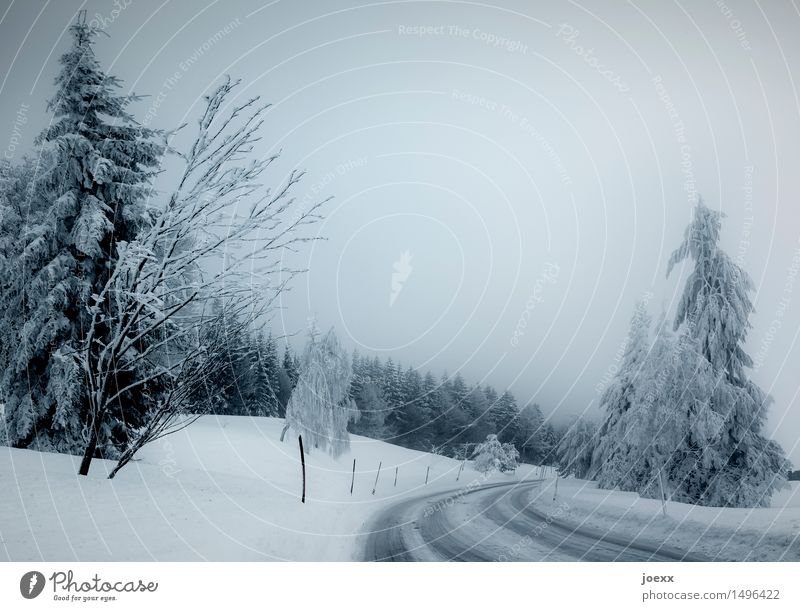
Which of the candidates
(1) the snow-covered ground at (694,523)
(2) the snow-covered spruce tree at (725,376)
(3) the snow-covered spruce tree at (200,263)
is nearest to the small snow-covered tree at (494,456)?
(1) the snow-covered ground at (694,523)

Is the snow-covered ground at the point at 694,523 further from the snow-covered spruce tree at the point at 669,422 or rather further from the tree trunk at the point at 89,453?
the tree trunk at the point at 89,453

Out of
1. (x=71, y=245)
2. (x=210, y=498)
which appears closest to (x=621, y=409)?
(x=210, y=498)

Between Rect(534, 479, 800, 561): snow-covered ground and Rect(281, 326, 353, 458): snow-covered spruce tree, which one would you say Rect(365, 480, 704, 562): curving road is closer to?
Rect(534, 479, 800, 561): snow-covered ground

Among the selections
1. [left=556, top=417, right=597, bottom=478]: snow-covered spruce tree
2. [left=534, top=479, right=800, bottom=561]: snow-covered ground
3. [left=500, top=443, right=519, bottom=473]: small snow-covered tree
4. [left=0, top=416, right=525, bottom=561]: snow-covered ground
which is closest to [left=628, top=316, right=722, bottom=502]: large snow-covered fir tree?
[left=534, top=479, right=800, bottom=561]: snow-covered ground
